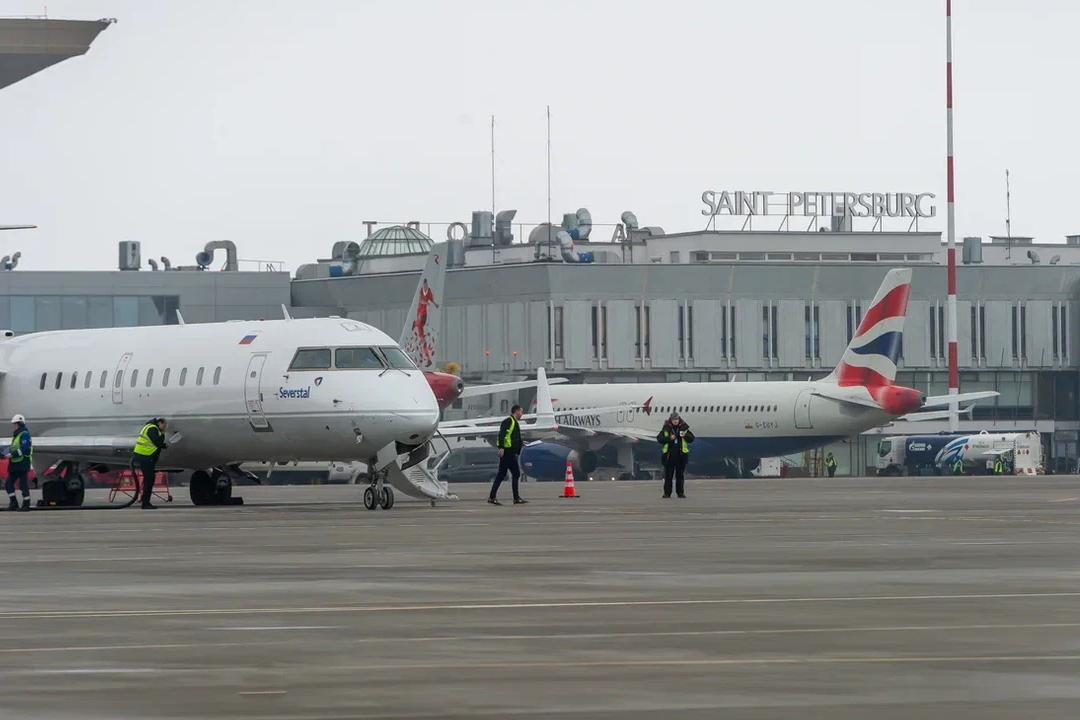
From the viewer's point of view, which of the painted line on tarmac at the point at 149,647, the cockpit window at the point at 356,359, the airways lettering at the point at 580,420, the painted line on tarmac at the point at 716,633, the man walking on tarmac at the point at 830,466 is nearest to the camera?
the painted line on tarmac at the point at 149,647

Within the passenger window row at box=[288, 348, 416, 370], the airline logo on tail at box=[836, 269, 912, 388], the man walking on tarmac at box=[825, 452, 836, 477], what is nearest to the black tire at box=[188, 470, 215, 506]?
the passenger window row at box=[288, 348, 416, 370]

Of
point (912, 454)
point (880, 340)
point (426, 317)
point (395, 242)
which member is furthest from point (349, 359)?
point (395, 242)

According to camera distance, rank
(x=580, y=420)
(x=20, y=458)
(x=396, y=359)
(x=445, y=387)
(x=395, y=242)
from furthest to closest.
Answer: (x=395, y=242) < (x=580, y=420) < (x=445, y=387) < (x=20, y=458) < (x=396, y=359)

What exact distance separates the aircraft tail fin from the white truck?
39.1m

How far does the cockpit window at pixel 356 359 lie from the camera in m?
34.8

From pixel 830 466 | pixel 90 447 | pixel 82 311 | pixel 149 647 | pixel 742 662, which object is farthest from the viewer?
pixel 82 311

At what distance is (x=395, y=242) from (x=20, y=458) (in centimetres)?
9013

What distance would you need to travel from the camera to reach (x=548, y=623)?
498 inches

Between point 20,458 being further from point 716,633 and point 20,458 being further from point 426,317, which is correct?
point 716,633

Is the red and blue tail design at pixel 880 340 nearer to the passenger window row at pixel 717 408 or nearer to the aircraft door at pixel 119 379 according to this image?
the passenger window row at pixel 717 408

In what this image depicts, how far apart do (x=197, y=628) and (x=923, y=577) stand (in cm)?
665

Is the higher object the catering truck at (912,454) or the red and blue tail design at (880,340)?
the red and blue tail design at (880,340)

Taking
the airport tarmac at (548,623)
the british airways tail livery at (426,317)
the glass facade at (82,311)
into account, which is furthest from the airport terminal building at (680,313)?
the airport tarmac at (548,623)

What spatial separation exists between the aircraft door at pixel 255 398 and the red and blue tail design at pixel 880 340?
3562cm
